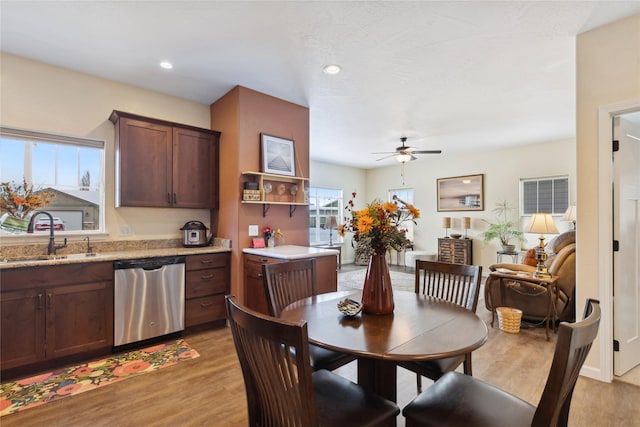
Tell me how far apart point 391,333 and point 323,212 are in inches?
263

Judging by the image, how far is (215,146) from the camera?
3.86 metres

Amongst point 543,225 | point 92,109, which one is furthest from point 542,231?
point 92,109

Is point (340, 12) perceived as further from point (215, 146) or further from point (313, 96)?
point (215, 146)

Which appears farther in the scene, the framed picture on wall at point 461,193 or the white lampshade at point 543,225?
the framed picture on wall at point 461,193

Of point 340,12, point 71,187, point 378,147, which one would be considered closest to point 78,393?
point 71,187

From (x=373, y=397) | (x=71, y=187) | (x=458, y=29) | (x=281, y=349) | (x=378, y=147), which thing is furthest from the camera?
(x=378, y=147)

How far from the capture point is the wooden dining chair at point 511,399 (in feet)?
3.07

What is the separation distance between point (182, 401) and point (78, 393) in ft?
2.65

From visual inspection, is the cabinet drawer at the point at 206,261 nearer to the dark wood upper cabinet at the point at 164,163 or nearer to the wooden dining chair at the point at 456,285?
the dark wood upper cabinet at the point at 164,163

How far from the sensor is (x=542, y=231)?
3.59 meters

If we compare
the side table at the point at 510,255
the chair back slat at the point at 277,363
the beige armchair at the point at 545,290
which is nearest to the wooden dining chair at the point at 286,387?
the chair back slat at the point at 277,363

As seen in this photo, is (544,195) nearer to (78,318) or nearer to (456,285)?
(456,285)

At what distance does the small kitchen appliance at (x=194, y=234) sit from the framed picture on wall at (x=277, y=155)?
1.07 m

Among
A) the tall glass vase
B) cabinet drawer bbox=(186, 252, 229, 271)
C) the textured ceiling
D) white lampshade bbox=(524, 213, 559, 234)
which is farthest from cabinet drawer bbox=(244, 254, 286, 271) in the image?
white lampshade bbox=(524, 213, 559, 234)
